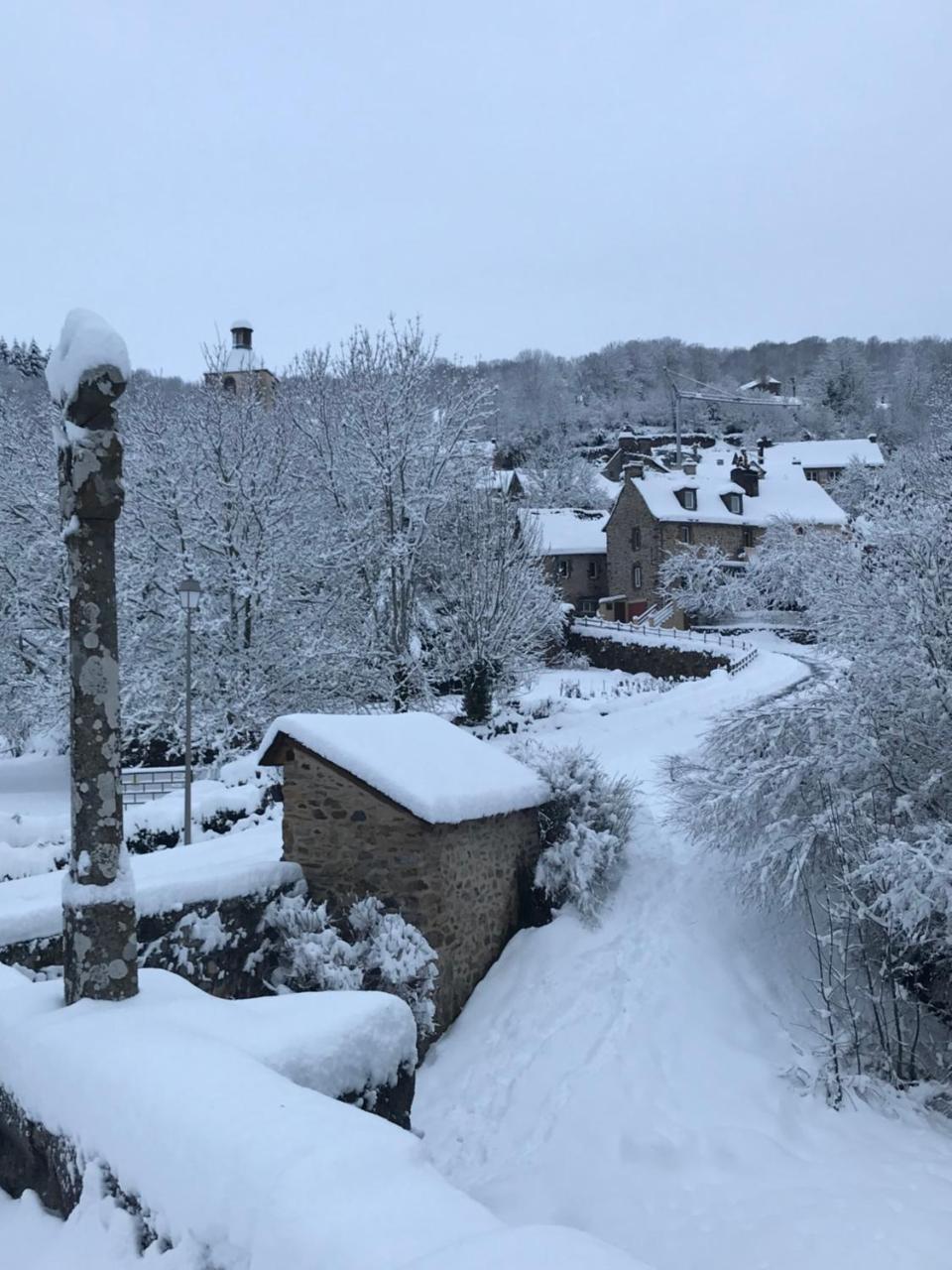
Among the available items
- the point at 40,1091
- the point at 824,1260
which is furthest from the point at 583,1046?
the point at 40,1091

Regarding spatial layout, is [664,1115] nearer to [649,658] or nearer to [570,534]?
[649,658]

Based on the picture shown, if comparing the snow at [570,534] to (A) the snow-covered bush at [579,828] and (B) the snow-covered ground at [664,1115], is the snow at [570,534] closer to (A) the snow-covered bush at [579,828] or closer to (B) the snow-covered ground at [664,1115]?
(A) the snow-covered bush at [579,828]

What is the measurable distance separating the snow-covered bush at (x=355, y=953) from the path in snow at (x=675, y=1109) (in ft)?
3.00

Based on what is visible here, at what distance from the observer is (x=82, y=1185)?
3.84 meters

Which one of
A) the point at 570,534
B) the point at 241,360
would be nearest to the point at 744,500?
the point at 570,534

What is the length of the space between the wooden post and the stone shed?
4.67 metres

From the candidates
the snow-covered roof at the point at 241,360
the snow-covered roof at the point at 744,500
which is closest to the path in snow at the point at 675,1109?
the snow-covered roof at the point at 241,360

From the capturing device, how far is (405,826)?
9.80m

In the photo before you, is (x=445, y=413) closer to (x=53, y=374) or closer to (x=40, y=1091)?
(x=53, y=374)

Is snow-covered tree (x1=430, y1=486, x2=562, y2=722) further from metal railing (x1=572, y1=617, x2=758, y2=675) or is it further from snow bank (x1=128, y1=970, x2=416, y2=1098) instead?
snow bank (x1=128, y1=970, x2=416, y2=1098)

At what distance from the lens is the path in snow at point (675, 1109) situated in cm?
648

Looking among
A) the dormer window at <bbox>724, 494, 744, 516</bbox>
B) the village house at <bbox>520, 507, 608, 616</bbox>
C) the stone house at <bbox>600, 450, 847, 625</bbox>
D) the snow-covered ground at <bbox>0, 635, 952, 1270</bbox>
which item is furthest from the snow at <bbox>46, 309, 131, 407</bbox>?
the dormer window at <bbox>724, 494, 744, 516</bbox>

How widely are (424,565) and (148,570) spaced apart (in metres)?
6.87

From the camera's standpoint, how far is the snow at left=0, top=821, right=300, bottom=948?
24.8 feet
